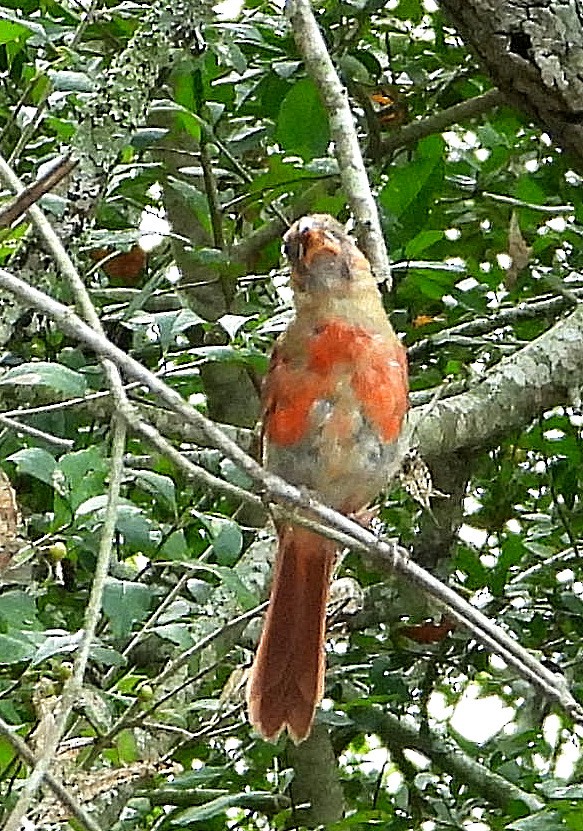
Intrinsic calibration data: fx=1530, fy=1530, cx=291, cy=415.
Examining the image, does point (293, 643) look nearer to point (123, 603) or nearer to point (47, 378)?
point (123, 603)

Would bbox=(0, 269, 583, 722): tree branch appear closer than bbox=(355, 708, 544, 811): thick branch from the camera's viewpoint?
Yes

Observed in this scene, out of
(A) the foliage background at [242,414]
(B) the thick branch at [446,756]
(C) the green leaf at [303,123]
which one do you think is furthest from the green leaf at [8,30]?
(B) the thick branch at [446,756]

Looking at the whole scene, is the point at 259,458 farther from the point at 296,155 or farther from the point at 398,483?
the point at 296,155

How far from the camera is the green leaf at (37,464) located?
1.85 metres

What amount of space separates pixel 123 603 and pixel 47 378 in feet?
1.07

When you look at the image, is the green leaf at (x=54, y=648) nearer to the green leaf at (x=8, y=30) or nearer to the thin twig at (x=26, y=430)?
the thin twig at (x=26, y=430)

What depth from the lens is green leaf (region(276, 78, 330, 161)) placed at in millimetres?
2256

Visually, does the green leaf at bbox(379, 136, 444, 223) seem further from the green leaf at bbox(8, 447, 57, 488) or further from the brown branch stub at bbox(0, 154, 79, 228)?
the brown branch stub at bbox(0, 154, 79, 228)

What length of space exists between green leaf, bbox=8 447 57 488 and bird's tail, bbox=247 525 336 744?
14.6 inches

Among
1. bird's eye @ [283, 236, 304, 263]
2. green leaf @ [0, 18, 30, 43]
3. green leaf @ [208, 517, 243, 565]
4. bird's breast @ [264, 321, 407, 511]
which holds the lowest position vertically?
green leaf @ [208, 517, 243, 565]

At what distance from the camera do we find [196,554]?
2402 millimetres

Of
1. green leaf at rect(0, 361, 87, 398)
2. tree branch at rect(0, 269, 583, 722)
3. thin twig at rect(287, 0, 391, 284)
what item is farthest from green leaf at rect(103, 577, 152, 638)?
thin twig at rect(287, 0, 391, 284)

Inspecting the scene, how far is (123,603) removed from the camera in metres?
1.85

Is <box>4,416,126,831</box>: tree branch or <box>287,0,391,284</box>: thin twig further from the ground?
<box>287,0,391,284</box>: thin twig
